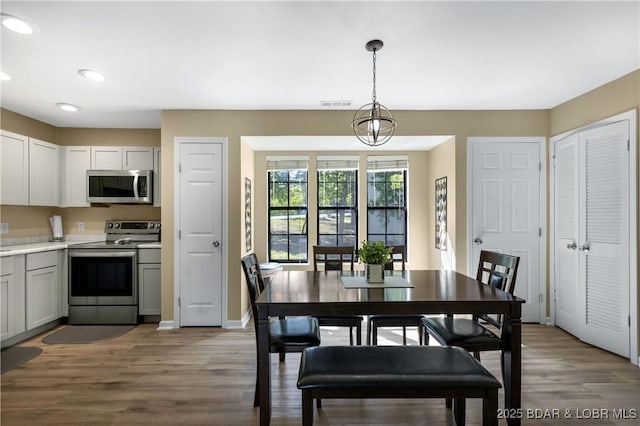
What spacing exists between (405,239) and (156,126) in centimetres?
378

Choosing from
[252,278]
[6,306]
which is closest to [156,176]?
[6,306]

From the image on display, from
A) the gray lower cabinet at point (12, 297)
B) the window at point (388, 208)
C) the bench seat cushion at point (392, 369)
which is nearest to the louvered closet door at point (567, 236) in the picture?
the window at point (388, 208)

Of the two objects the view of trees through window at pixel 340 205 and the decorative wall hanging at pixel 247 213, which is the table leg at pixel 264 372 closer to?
the decorative wall hanging at pixel 247 213

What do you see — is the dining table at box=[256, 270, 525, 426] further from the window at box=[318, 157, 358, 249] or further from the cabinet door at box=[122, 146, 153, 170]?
the cabinet door at box=[122, 146, 153, 170]

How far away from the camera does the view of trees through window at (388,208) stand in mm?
5043

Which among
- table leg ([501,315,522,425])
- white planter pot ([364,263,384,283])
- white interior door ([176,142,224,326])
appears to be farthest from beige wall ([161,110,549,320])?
table leg ([501,315,522,425])

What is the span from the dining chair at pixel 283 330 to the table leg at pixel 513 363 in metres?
1.11

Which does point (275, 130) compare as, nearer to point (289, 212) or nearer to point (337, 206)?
point (289, 212)

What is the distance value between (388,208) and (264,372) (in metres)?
3.58

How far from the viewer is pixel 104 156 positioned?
14.2ft

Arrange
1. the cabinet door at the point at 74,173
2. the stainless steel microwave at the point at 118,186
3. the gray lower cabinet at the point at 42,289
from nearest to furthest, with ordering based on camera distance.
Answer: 1. the gray lower cabinet at the point at 42,289
2. the stainless steel microwave at the point at 118,186
3. the cabinet door at the point at 74,173

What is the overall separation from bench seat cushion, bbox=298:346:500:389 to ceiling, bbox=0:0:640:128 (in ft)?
6.28

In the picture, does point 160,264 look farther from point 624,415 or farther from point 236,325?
point 624,415

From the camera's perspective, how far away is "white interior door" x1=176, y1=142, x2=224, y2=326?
12.3ft
